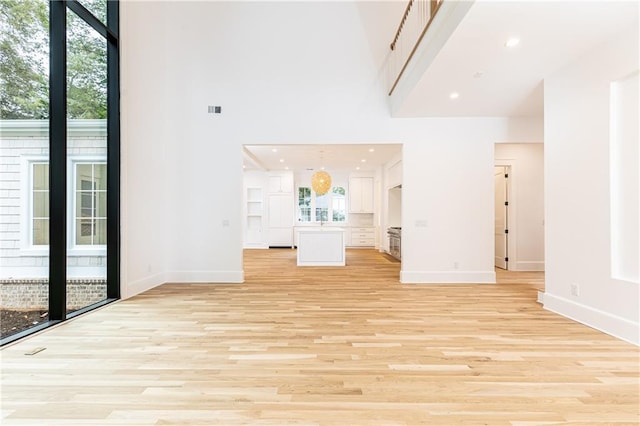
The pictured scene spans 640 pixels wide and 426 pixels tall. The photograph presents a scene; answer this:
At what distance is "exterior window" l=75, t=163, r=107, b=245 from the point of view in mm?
3755

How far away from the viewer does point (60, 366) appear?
7.76 feet

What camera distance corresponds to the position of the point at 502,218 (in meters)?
7.06

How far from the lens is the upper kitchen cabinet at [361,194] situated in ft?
36.8

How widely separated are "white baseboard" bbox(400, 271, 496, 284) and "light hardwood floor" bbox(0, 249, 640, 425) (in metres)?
1.36

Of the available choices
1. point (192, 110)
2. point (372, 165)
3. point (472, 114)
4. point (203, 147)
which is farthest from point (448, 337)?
point (372, 165)

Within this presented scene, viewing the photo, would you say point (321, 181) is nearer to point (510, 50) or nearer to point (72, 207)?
point (510, 50)

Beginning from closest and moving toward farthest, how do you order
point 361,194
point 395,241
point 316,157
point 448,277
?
point 448,277, point 395,241, point 316,157, point 361,194

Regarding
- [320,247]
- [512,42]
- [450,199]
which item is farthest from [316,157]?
[512,42]

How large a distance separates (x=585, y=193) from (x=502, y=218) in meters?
3.87

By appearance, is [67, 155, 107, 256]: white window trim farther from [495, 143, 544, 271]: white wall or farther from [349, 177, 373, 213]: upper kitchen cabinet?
[349, 177, 373, 213]: upper kitchen cabinet

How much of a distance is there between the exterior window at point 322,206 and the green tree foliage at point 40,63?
25.9 feet

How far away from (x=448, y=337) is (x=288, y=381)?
64.0 inches

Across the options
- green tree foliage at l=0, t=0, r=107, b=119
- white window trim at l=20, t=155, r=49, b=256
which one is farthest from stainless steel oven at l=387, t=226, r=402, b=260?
white window trim at l=20, t=155, r=49, b=256

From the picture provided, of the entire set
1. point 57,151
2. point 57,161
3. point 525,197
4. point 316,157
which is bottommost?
point 525,197
